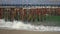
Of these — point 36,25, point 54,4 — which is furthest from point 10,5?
point 54,4

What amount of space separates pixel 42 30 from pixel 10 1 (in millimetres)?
458

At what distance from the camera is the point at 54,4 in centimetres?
108

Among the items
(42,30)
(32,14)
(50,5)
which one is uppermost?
(50,5)

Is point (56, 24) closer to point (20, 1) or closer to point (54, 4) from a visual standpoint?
point (54, 4)

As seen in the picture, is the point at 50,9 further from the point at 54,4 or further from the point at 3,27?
the point at 3,27

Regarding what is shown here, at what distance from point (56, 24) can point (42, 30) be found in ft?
0.52

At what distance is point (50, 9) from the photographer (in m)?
1.10

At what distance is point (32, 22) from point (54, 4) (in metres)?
0.30

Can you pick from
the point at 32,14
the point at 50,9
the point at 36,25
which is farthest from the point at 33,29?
the point at 50,9

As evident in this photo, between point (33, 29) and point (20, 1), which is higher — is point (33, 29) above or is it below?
below

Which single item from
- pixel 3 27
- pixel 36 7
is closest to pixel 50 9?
pixel 36 7

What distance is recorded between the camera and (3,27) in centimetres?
112

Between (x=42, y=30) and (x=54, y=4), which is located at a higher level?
(x=54, y=4)

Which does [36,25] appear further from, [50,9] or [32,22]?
[50,9]
